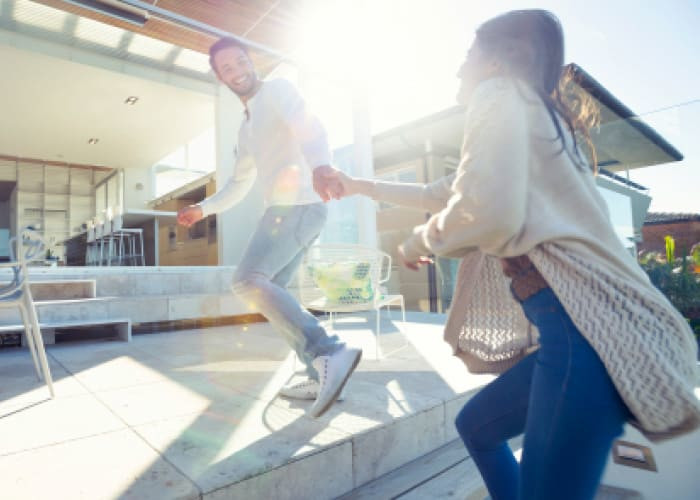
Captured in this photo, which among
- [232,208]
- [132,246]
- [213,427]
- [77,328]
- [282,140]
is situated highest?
[232,208]

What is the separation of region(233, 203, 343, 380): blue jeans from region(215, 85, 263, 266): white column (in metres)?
5.43

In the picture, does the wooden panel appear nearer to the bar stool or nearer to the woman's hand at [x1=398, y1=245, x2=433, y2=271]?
the bar stool

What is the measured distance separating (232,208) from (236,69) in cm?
543

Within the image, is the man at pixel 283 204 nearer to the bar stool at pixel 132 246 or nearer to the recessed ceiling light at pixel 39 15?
the recessed ceiling light at pixel 39 15

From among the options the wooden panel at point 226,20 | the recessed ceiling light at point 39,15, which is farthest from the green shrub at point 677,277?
the recessed ceiling light at point 39,15

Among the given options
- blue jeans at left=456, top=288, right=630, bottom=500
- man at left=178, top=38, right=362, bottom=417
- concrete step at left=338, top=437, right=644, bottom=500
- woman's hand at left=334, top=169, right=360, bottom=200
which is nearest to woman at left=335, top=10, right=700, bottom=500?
blue jeans at left=456, top=288, right=630, bottom=500

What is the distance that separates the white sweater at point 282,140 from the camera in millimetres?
1833

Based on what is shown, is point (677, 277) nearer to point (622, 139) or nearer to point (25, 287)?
point (622, 139)

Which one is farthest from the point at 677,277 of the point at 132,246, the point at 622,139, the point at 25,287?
the point at 132,246

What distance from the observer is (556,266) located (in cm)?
76

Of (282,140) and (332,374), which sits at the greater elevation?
(282,140)

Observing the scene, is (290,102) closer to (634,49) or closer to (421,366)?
(421,366)

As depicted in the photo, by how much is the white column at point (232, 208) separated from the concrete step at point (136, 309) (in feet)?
6.87

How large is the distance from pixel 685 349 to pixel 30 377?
305 cm
